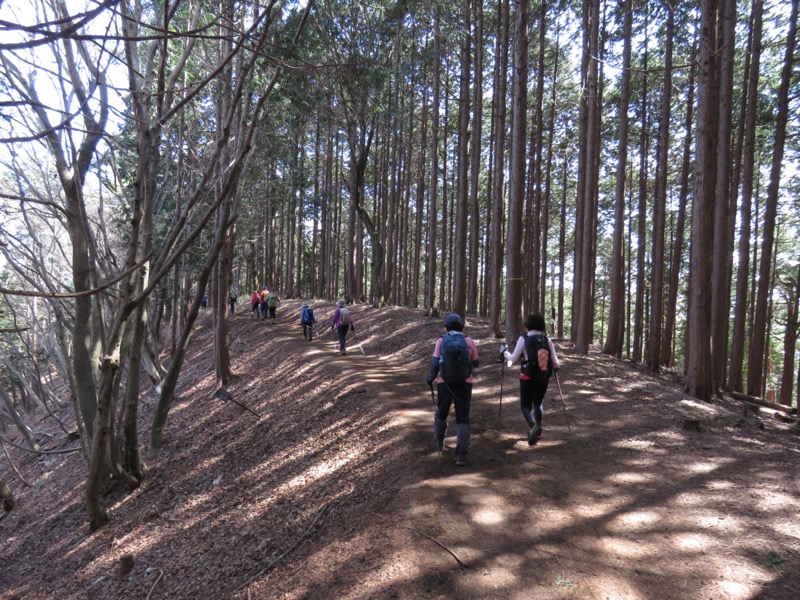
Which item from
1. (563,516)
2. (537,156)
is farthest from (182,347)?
(537,156)

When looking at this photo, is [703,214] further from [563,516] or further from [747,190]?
[563,516]

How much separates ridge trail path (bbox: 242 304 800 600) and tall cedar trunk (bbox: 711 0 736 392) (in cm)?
638

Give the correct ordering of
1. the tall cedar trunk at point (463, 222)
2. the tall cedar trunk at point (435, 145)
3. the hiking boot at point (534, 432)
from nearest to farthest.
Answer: the hiking boot at point (534, 432) → the tall cedar trunk at point (463, 222) → the tall cedar trunk at point (435, 145)

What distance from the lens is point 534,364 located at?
5.89 metres

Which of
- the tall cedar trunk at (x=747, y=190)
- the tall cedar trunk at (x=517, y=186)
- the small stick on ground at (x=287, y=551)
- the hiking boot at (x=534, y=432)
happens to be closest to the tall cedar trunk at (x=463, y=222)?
the tall cedar trunk at (x=517, y=186)

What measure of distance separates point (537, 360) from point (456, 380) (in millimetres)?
1224

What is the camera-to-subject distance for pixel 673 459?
605 cm

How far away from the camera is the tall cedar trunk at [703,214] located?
29.4ft

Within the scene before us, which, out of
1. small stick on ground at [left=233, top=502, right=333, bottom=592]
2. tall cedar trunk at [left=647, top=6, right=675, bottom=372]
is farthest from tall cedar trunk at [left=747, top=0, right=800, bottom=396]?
small stick on ground at [left=233, top=502, right=333, bottom=592]

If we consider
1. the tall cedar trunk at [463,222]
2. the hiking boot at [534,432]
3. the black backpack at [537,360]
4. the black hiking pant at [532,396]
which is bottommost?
the hiking boot at [534,432]

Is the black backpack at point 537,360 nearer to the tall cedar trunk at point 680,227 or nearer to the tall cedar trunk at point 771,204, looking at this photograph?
the tall cedar trunk at point 771,204

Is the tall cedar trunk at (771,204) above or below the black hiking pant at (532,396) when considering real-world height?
above

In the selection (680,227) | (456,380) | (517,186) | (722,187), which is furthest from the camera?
(680,227)

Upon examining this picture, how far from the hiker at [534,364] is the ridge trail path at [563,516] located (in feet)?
1.90
